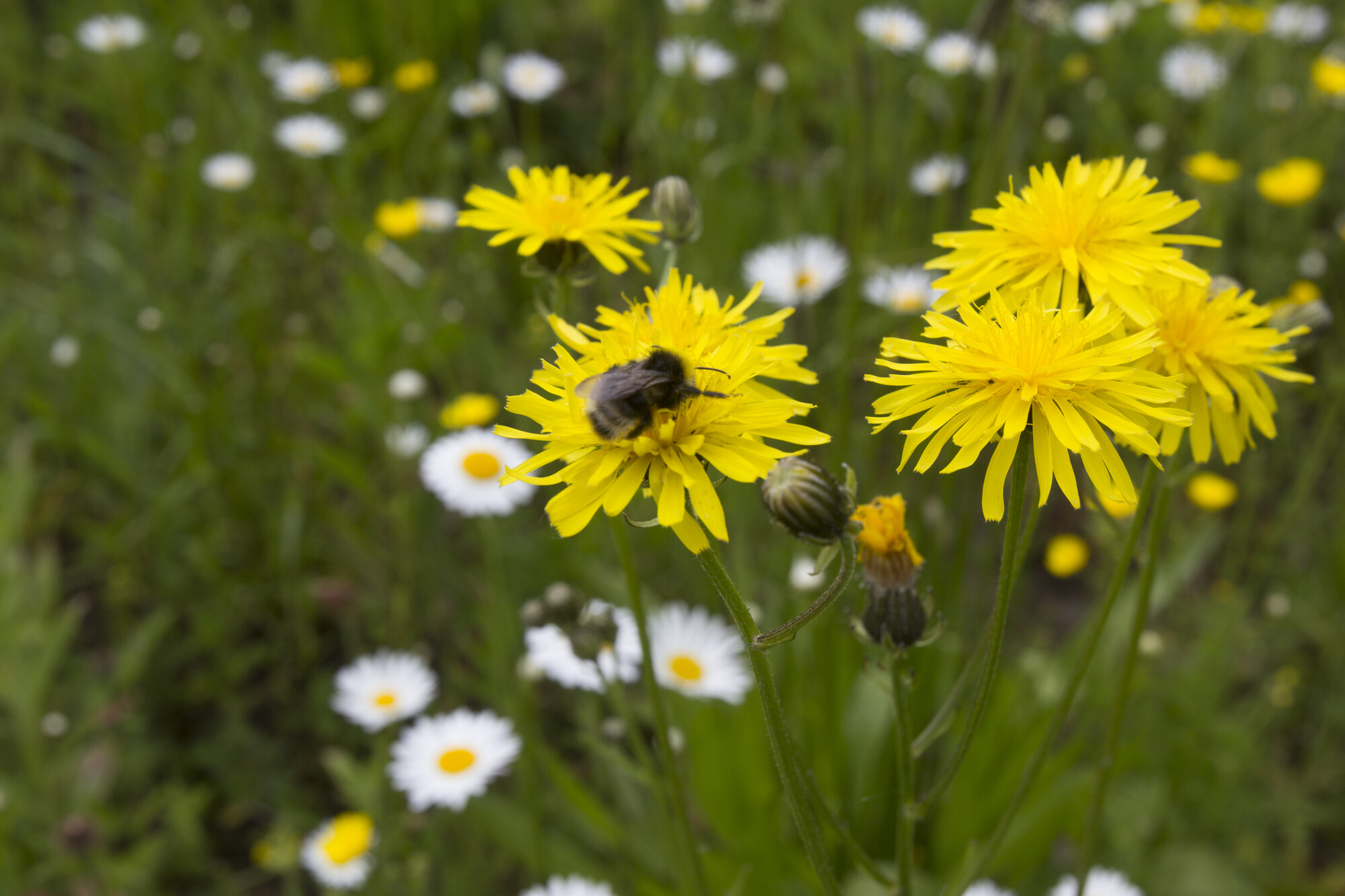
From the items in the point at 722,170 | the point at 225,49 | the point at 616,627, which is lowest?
the point at 616,627

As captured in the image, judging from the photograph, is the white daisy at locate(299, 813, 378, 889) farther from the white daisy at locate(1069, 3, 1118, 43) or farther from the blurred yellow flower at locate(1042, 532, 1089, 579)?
the white daisy at locate(1069, 3, 1118, 43)

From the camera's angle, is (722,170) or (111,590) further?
(722,170)

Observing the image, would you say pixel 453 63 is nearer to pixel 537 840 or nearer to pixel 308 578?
pixel 308 578

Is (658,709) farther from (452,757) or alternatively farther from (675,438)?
(452,757)

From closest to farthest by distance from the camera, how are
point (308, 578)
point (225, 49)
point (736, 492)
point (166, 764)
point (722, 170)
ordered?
point (736, 492)
point (166, 764)
point (308, 578)
point (722, 170)
point (225, 49)

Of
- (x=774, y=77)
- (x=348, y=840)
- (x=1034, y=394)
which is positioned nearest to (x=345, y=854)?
(x=348, y=840)

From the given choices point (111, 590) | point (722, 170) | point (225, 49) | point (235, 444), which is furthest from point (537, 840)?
point (225, 49)

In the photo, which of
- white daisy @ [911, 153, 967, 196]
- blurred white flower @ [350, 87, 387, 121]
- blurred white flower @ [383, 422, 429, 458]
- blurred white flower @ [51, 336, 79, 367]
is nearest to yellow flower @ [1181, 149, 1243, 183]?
white daisy @ [911, 153, 967, 196]
